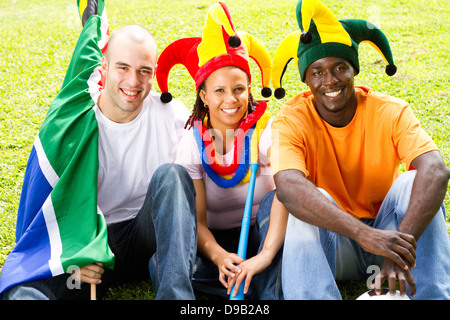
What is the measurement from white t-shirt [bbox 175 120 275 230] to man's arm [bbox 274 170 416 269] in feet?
1.28

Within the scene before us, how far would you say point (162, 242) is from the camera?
2.65m

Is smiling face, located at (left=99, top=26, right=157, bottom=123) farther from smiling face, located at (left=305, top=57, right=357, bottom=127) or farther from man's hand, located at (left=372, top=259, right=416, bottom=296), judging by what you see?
man's hand, located at (left=372, top=259, right=416, bottom=296)

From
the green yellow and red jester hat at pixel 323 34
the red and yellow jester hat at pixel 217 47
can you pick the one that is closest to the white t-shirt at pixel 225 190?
the red and yellow jester hat at pixel 217 47

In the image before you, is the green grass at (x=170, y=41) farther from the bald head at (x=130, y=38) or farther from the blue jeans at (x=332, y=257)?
the bald head at (x=130, y=38)

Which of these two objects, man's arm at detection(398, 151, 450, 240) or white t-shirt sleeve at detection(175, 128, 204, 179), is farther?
white t-shirt sleeve at detection(175, 128, 204, 179)

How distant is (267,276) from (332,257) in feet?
1.11

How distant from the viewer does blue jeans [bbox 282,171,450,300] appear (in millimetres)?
2518

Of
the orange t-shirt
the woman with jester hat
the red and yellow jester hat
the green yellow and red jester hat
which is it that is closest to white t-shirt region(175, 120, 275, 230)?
the woman with jester hat

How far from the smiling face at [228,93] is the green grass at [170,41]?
103 centimetres

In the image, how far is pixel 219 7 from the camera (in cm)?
304

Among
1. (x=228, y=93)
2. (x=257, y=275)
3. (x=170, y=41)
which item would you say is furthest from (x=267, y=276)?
(x=170, y=41)

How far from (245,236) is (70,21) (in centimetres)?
700

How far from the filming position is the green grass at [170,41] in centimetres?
490
